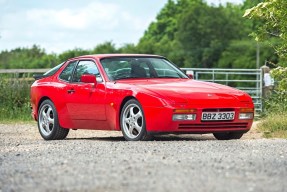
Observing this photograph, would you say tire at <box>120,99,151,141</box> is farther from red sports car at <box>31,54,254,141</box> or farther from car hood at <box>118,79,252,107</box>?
car hood at <box>118,79,252,107</box>

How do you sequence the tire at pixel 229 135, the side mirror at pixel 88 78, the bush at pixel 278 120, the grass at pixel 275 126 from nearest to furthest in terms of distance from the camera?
1. the tire at pixel 229 135
2. the side mirror at pixel 88 78
3. the grass at pixel 275 126
4. the bush at pixel 278 120

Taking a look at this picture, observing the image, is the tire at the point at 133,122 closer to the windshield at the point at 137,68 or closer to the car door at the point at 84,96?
the car door at the point at 84,96

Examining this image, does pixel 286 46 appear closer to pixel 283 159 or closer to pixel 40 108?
pixel 40 108

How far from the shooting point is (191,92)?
43.1ft

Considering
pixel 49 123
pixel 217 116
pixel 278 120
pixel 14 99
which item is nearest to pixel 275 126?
pixel 278 120

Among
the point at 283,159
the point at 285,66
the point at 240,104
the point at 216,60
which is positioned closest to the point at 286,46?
the point at 285,66

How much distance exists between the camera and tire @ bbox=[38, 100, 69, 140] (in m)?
15.1

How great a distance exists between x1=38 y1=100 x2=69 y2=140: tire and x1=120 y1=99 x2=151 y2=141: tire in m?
1.93

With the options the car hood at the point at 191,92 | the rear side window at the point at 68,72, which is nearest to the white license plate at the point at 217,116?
the car hood at the point at 191,92

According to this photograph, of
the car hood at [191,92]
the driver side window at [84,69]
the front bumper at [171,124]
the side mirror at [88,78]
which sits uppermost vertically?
the driver side window at [84,69]

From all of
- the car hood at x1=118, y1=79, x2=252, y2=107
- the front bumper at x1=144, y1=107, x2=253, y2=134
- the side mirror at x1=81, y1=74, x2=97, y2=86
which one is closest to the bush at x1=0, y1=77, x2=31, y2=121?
the side mirror at x1=81, y1=74, x2=97, y2=86

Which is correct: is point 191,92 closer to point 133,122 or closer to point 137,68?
point 133,122

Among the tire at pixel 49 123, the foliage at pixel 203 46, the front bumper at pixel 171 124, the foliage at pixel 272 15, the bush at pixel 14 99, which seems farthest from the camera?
the foliage at pixel 203 46

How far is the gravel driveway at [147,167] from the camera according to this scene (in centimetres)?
740
